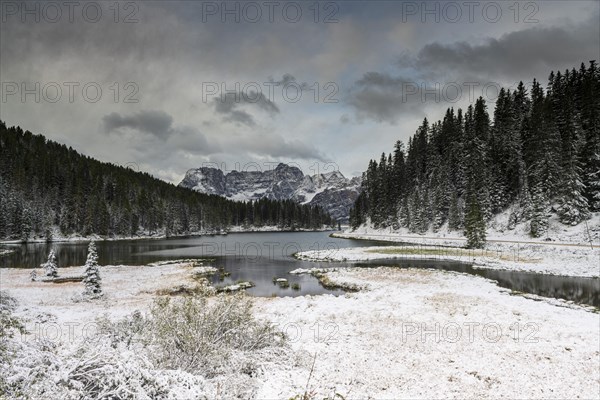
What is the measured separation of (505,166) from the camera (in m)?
75.3

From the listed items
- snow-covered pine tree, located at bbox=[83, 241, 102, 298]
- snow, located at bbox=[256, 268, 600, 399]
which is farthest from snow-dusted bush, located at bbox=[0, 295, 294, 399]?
snow-covered pine tree, located at bbox=[83, 241, 102, 298]

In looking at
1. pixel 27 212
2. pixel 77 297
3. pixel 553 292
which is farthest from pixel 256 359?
pixel 27 212

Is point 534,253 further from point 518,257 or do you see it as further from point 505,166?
point 505,166

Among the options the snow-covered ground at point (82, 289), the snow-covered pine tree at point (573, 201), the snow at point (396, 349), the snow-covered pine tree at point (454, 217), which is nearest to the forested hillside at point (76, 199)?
the snow-covered ground at point (82, 289)

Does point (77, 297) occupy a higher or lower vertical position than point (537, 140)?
lower

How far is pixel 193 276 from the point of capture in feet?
104

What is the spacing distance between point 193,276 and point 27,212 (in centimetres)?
9153

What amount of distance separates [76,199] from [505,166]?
454 ft

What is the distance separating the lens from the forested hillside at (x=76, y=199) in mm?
101062

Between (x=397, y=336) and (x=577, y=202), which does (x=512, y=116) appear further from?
(x=397, y=336)

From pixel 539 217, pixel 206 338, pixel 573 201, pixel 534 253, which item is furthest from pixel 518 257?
pixel 206 338

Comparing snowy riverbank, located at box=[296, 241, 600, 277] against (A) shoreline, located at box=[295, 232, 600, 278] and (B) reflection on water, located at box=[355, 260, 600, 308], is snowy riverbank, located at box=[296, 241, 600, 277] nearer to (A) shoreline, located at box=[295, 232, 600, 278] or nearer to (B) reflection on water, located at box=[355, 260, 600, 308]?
(A) shoreline, located at box=[295, 232, 600, 278]

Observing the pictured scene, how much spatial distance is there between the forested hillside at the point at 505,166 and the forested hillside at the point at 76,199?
303 ft

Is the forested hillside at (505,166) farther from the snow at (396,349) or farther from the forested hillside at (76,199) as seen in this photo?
the forested hillside at (76,199)
